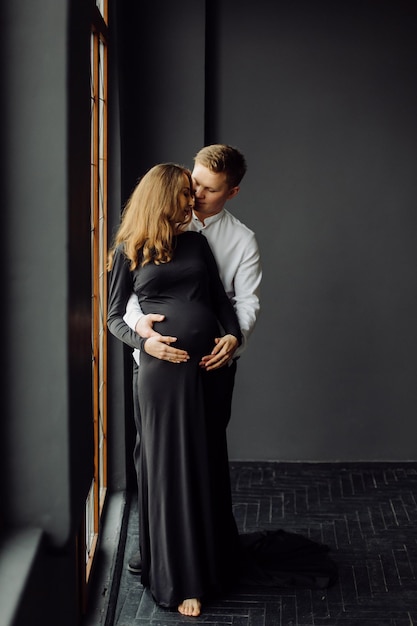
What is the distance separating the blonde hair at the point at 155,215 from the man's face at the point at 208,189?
0.16 meters

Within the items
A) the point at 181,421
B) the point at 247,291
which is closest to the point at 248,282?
the point at 247,291

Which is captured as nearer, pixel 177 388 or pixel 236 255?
pixel 177 388

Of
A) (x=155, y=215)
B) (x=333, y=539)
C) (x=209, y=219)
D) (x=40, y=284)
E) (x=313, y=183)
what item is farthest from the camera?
(x=313, y=183)

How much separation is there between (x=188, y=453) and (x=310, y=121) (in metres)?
2.67

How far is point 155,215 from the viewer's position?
150 inches

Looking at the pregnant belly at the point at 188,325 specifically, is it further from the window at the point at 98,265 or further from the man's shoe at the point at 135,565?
the man's shoe at the point at 135,565

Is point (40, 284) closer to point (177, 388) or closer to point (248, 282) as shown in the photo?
point (177, 388)

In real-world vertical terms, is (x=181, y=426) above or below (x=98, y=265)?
below

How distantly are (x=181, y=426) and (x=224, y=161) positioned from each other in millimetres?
1164

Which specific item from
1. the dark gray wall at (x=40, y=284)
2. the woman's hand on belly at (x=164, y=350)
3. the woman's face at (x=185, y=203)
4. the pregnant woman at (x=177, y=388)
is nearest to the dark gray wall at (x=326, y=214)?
the pregnant woman at (x=177, y=388)

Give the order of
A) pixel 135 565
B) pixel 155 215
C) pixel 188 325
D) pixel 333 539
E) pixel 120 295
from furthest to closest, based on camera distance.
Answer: pixel 333 539
pixel 135 565
pixel 120 295
pixel 188 325
pixel 155 215

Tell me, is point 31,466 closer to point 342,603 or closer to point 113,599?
point 113,599

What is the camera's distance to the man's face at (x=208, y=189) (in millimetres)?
4035

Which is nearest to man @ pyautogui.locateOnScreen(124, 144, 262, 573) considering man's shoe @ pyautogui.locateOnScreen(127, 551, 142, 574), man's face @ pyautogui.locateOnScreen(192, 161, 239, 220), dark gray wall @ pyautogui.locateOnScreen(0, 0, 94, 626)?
man's face @ pyautogui.locateOnScreen(192, 161, 239, 220)
